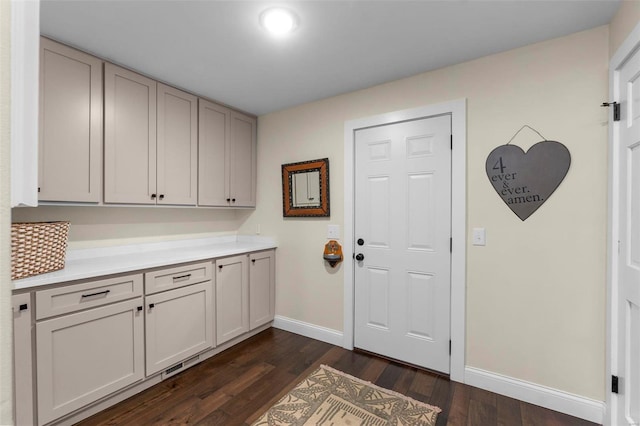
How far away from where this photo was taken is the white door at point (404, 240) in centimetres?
229

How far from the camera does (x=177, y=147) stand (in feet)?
8.48

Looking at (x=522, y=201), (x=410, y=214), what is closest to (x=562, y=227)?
(x=522, y=201)

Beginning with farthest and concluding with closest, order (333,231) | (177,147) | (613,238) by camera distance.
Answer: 1. (333,231)
2. (177,147)
3. (613,238)

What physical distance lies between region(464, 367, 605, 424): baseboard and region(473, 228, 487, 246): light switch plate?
3.04 ft

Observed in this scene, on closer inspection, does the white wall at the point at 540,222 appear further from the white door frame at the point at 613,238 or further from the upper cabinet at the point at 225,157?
the upper cabinet at the point at 225,157

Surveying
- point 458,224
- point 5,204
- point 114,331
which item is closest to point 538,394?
point 458,224

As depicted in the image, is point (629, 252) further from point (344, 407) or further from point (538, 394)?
point (344, 407)

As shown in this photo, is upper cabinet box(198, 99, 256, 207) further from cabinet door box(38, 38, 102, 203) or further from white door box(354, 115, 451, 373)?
white door box(354, 115, 451, 373)

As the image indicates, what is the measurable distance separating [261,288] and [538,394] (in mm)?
2381

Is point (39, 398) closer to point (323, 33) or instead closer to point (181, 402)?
point (181, 402)

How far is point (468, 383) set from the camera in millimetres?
2148

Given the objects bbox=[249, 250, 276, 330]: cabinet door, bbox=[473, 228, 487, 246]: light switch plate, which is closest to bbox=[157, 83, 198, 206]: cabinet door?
bbox=[249, 250, 276, 330]: cabinet door

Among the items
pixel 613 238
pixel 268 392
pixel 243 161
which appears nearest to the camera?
pixel 613 238

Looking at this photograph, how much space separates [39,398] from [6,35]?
6.65 feet
